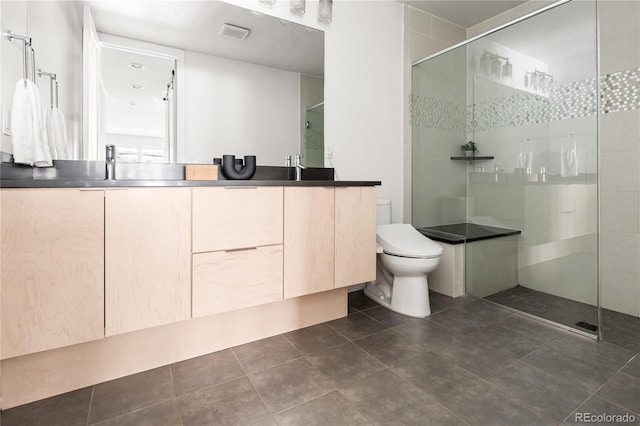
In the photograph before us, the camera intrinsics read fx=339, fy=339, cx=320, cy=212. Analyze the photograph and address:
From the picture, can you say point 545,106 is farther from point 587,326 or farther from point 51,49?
point 51,49

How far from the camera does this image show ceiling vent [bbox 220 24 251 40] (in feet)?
6.80

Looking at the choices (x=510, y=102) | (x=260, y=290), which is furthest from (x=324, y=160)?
(x=510, y=102)

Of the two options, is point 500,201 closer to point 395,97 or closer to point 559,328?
point 559,328

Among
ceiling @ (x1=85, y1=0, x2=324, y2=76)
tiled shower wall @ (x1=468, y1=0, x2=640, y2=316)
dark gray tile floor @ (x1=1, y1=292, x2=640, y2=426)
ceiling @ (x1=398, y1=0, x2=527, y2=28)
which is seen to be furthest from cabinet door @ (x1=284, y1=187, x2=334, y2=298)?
ceiling @ (x1=398, y1=0, x2=527, y2=28)

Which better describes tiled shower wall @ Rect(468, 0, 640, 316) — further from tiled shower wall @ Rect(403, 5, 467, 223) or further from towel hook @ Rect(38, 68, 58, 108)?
towel hook @ Rect(38, 68, 58, 108)

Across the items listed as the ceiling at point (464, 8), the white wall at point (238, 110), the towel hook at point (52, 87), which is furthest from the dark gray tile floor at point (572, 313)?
the towel hook at point (52, 87)

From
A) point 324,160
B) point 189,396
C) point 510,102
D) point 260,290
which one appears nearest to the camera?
point 189,396

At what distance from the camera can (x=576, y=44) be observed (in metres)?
1.96

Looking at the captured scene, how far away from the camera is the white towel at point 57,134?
5.06 feet

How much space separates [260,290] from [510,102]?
2078 millimetres

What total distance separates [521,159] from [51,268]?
260 centimetres

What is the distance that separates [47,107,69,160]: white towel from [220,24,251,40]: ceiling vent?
1019 millimetres

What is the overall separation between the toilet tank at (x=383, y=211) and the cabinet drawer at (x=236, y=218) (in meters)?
1.17

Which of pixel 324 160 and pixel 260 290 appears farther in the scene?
pixel 324 160
